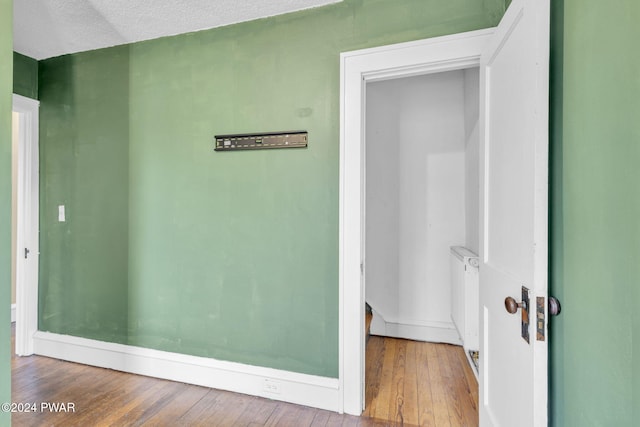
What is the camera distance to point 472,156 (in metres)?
2.72

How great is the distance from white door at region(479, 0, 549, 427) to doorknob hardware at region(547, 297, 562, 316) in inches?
3.3

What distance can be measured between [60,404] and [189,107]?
2.09m

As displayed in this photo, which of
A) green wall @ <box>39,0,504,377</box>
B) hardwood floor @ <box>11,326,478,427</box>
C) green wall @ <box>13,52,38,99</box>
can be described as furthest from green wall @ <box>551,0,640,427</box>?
green wall @ <box>13,52,38,99</box>

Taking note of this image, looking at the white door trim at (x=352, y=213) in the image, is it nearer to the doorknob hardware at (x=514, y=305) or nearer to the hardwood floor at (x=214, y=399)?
the hardwood floor at (x=214, y=399)

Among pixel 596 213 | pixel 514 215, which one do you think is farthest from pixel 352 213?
pixel 596 213

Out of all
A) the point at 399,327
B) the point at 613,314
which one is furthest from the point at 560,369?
the point at 399,327

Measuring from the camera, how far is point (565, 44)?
1.05 m

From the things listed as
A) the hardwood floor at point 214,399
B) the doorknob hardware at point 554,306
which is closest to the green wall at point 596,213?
the doorknob hardware at point 554,306

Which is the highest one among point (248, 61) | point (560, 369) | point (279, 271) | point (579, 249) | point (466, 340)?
point (248, 61)

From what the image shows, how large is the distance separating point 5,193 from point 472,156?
2924 mm

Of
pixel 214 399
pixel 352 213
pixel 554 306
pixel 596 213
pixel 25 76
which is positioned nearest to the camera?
pixel 596 213

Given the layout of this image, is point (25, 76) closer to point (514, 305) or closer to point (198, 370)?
point (198, 370)

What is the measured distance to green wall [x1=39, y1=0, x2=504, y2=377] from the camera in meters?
2.01

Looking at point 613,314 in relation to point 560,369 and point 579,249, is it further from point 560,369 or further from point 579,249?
point 560,369
